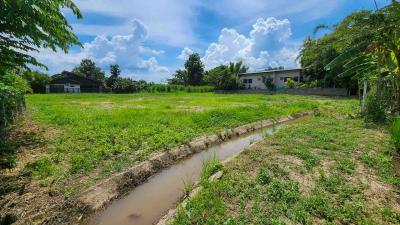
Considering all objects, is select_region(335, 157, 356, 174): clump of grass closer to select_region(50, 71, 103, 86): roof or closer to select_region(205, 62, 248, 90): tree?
select_region(205, 62, 248, 90): tree

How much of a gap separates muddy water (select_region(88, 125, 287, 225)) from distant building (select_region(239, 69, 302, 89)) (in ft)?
111

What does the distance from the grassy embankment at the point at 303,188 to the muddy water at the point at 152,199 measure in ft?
2.57

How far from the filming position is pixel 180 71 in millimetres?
55281

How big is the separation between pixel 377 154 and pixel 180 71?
50.9m

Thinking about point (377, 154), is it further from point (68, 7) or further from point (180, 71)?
point (180, 71)

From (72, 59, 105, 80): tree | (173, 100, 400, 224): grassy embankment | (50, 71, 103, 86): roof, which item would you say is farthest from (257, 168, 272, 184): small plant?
(72, 59, 105, 80): tree

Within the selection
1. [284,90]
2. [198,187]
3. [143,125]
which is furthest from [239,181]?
[284,90]

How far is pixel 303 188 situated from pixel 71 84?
1945 inches

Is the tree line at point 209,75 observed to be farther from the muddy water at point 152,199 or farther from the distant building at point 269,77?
the muddy water at point 152,199

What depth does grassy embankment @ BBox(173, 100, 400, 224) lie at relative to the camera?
3.46 meters

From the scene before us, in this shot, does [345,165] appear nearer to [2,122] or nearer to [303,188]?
[303,188]

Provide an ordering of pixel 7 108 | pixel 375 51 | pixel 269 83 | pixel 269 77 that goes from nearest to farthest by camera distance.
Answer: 1. pixel 7 108
2. pixel 375 51
3. pixel 269 83
4. pixel 269 77

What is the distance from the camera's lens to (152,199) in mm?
4781

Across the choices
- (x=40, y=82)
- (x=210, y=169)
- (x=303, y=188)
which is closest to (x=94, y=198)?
(x=210, y=169)
